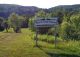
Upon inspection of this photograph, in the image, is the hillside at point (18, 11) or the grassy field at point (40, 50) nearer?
the grassy field at point (40, 50)

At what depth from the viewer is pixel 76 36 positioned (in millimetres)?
41344

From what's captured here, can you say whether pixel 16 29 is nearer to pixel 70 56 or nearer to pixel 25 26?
pixel 25 26

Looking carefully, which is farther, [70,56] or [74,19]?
[74,19]

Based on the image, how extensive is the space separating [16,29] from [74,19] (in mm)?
33828

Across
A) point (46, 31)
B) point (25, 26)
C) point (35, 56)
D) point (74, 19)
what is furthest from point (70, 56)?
point (25, 26)

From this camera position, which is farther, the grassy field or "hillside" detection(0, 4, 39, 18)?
"hillside" detection(0, 4, 39, 18)

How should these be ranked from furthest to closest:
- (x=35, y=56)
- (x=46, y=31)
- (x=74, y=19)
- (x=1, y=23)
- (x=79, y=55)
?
(x=1, y=23) < (x=46, y=31) < (x=74, y=19) < (x=79, y=55) < (x=35, y=56)

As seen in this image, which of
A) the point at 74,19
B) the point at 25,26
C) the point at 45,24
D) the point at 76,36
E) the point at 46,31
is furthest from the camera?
the point at 25,26

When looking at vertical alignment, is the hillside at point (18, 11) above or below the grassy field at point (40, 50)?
below

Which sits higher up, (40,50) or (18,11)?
(40,50)

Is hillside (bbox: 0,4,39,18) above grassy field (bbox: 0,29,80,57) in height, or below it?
below

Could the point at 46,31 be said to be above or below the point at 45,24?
below

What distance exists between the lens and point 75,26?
43.0 meters

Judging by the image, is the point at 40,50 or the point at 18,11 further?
the point at 18,11
